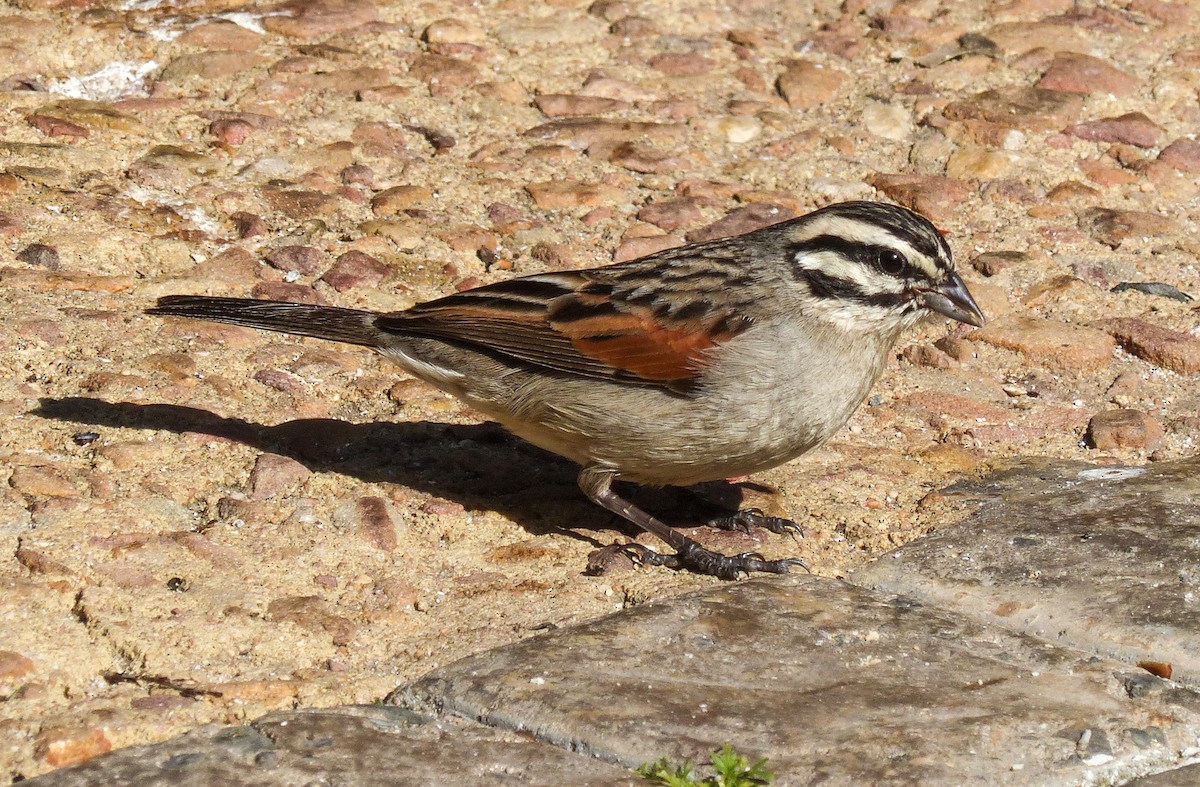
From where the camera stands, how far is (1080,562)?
428 centimetres

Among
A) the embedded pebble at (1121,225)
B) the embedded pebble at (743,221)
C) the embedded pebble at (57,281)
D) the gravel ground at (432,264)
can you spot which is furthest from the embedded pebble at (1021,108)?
the embedded pebble at (57,281)

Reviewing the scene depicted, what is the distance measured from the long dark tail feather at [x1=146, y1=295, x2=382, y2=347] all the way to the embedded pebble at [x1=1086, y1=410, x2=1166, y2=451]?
2.61 metres

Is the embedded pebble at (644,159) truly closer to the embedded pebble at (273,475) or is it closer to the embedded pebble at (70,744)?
the embedded pebble at (273,475)

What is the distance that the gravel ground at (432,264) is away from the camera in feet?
13.4

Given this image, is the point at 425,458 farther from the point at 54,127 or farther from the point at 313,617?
the point at 54,127

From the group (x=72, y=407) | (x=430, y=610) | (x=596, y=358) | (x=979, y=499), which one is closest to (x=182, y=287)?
(x=72, y=407)

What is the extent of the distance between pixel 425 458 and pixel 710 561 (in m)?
1.13

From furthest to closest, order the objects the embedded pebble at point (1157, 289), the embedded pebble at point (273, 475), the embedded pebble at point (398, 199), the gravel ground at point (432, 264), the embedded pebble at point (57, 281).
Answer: the embedded pebble at point (398, 199) < the embedded pebble at point (1157, 289) < the embedded pebble at point (57, 281) < the embedded pebble at point (273, 475) < the gravel ground at point (432, 264)

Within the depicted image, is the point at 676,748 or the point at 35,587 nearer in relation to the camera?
the point at 676,748

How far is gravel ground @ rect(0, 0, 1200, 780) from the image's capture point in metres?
4.08

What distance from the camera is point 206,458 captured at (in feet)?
15.9

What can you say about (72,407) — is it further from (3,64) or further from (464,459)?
(3,64)

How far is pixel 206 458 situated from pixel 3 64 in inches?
118

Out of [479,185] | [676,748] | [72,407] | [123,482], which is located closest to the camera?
[676,748]
